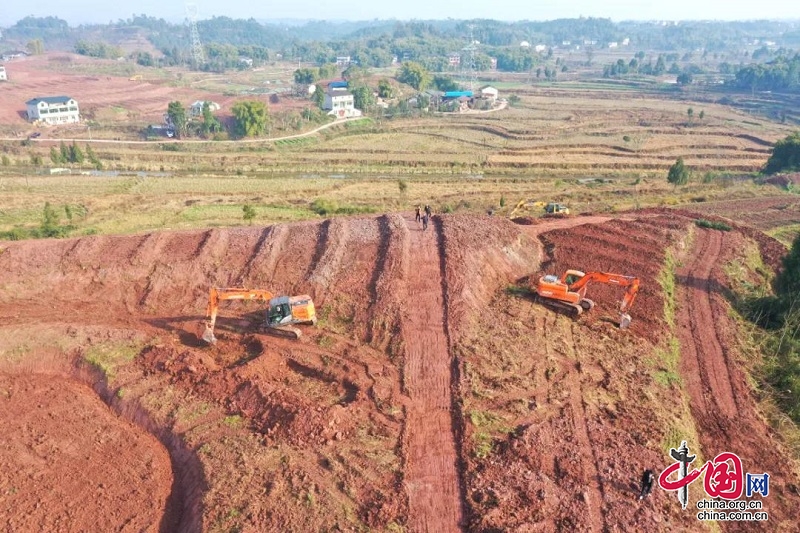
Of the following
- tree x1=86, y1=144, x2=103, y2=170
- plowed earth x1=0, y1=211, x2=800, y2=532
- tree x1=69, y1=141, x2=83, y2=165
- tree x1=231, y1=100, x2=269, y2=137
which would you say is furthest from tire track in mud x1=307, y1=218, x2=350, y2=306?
tree x1=231, y1=100, x2=269, y2=137

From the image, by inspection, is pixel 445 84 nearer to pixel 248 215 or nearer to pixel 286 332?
pixel 248 215

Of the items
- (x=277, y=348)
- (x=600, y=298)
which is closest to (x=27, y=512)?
(x=277, y=348)

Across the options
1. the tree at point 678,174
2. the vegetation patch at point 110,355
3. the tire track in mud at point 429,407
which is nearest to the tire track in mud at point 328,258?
the tire track in mud at point 429,407

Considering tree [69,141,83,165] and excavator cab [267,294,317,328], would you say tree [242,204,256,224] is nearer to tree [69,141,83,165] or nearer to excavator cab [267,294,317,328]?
excavator cab [267,294,317,328]

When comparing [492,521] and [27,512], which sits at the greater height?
[492,521]

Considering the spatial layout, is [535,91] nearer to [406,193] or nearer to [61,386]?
[406,193]

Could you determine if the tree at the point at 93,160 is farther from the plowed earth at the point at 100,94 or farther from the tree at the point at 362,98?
the tree at the point at 362,98

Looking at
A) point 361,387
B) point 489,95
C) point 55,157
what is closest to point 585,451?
point 361,387
